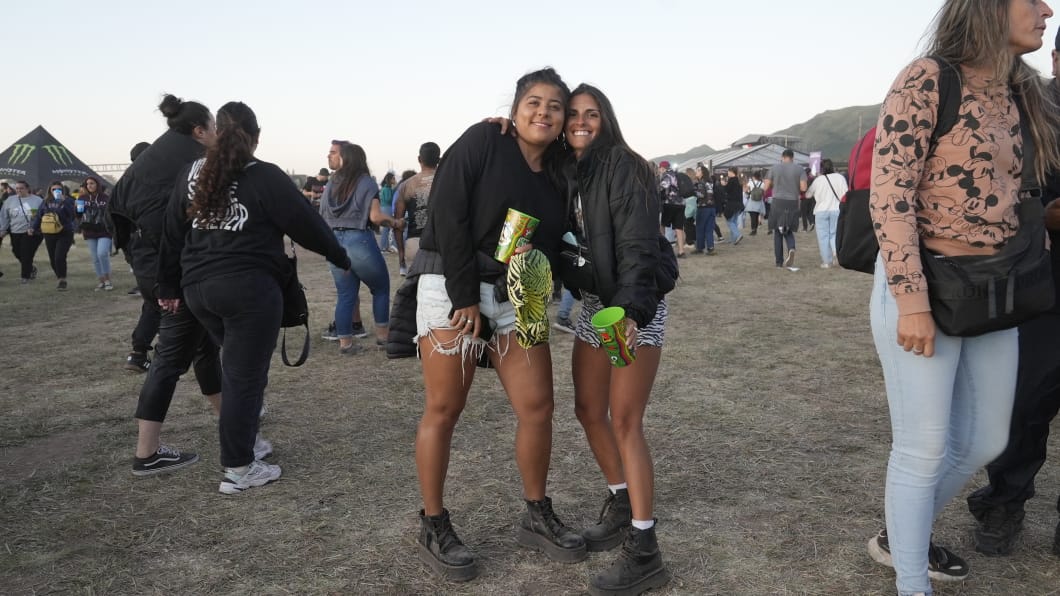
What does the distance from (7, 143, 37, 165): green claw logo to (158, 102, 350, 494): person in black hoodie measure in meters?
35.0

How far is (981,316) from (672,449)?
2157mm

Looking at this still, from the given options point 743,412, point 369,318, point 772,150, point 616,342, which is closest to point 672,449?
point 743,412

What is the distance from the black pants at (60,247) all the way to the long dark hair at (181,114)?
9.71m

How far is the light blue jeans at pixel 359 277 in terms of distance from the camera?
6211mm

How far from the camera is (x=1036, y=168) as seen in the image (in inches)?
85.0

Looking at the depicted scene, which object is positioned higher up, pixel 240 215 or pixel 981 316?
pixel 240 215

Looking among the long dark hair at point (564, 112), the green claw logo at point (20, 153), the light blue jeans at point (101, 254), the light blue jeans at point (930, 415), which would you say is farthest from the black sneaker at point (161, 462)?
the green claw logo at point (20, 153)

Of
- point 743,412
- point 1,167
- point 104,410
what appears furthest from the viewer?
point 1,167

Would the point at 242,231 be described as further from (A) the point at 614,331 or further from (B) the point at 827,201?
(B) the point at 827,201

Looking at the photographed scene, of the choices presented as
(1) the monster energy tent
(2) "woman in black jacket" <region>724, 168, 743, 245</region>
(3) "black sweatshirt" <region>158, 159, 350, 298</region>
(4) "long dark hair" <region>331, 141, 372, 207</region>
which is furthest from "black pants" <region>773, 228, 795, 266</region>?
(1) the monster energy tent

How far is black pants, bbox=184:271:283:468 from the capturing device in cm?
332

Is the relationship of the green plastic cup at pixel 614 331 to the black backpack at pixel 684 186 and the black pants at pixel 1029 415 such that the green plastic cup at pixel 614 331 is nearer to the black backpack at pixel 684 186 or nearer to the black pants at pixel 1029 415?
the black pants at pixel 1029 415

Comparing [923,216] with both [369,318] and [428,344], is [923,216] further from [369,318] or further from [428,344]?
[369,318]

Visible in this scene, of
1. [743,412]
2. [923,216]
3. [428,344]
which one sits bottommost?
[743,412]
